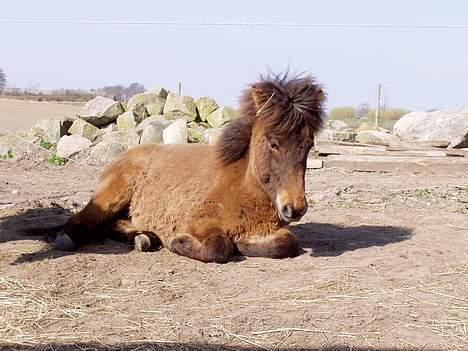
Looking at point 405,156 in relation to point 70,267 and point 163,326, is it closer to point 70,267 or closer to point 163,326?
point 70,267

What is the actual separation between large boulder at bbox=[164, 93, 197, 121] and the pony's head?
10766 mm

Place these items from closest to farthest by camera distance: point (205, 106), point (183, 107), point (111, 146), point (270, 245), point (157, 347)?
point (157, 347)
point (270, 245)
point (111, 146)
point (183, 107)
point (205, 106)

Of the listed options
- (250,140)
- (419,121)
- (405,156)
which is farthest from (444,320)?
(419,121)

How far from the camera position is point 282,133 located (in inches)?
209

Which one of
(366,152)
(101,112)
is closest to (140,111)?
(101,112)

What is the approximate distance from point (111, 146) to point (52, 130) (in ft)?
8.43

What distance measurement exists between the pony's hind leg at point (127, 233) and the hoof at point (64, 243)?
56 centimetres

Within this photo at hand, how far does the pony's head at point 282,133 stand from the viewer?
517 centimetres

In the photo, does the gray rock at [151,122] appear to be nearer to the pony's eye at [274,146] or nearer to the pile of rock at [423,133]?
the pile of rock at [423,133]

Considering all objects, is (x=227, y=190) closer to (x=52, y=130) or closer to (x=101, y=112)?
(x=52, y=130)

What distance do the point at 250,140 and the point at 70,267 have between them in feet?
6.45

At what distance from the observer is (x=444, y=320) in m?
3.90

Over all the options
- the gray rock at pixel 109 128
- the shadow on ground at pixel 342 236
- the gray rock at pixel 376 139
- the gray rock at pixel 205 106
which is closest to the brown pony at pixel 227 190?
the shadow on ground at pixel 342 236

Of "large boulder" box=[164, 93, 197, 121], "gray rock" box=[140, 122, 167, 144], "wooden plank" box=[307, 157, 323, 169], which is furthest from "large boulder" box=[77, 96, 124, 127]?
"wooden plank" box=[307, 157, 323, 169]
